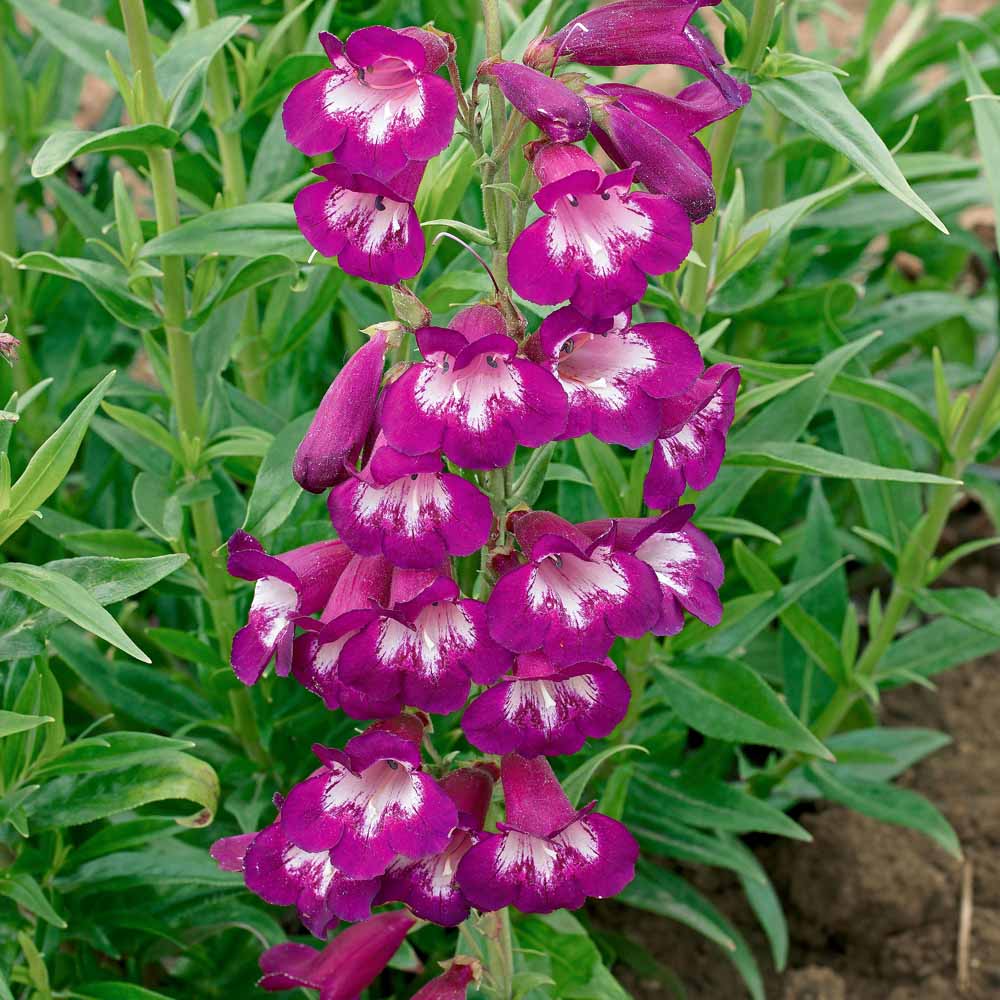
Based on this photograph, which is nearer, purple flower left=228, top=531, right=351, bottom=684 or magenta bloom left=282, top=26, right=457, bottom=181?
magenta bloom left=282, top=26, right=457, bottom=181

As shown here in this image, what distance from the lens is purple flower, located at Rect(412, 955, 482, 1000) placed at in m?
1.91

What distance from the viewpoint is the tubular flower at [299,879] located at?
1.73 metres

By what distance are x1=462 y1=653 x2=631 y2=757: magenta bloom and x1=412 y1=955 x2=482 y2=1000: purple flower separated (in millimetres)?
435

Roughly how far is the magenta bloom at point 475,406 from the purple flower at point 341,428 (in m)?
0.12

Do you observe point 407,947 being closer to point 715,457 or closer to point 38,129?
point 715,457

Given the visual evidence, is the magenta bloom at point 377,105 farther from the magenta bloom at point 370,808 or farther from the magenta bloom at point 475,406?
the magenta bloom at point 370,808

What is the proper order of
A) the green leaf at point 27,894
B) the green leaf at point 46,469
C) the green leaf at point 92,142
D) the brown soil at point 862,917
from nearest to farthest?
1. the green leaf at point 46,469
2. the green leaf at point 92,142
3. the green leaf at point 27,894
4. the brown soil at point 862,917

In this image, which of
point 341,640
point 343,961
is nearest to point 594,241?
point 341,640

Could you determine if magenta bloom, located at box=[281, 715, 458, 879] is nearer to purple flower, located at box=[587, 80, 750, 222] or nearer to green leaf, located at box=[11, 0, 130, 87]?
purple flower, located at box=[587, 80, 750, 222]

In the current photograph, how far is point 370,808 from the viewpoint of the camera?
5.54ft

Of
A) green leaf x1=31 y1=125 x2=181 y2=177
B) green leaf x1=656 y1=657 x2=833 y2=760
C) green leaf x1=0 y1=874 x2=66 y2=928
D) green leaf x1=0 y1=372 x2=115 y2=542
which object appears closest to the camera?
green leaf x1=0 y1=372 x2=115 y2=542

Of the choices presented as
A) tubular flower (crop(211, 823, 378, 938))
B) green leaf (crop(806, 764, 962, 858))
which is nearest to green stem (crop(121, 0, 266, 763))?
tubular flower (crop(211, 823, 378, 938))

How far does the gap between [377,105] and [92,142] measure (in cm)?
67

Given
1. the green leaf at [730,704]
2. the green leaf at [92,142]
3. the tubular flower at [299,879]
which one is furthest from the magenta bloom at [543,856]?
the green leaf at [92,142]
